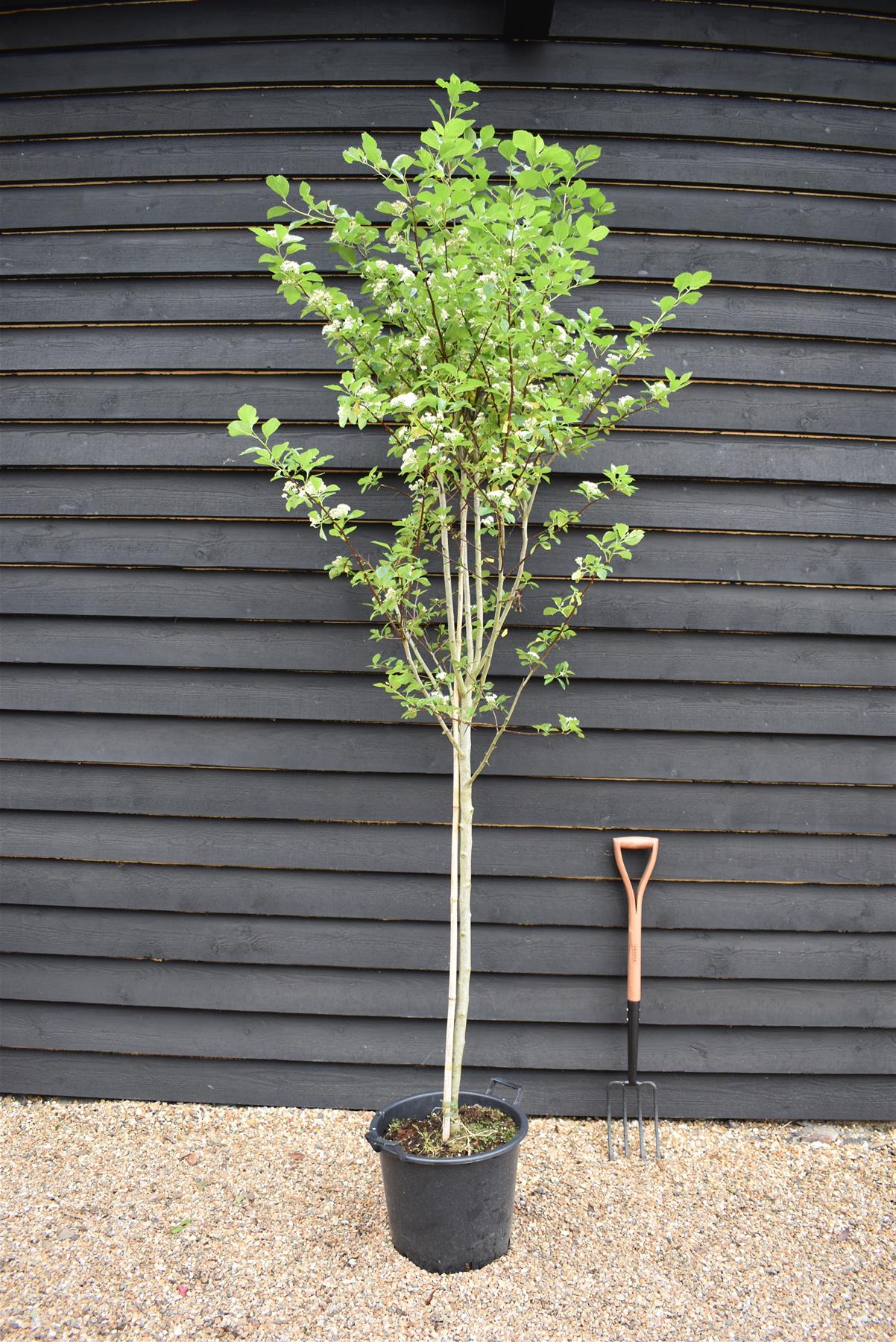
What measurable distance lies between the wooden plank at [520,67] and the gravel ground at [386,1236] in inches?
114

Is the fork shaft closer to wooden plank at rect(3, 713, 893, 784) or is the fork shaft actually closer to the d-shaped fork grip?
the d-shaped fork grip

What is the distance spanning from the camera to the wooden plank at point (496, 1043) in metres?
2.40

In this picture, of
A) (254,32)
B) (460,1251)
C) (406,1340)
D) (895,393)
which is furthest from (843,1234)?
(254,32)

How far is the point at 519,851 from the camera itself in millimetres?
2418

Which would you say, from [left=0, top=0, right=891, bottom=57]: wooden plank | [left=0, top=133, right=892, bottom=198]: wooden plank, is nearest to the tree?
[left=0, top=133, right=892, bottom=198]: wooden plank

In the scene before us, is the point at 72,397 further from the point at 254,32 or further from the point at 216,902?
the point at 216,902

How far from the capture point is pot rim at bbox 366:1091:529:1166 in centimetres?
171

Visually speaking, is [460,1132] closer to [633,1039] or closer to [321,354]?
[633,1039]

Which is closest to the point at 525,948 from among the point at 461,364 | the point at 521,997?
the point at 521,997

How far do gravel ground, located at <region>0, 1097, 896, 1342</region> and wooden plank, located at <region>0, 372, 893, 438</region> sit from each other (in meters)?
2.01

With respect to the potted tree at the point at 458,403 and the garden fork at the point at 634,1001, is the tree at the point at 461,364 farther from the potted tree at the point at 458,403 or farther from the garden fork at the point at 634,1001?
the garden fork at the point at 634,1001

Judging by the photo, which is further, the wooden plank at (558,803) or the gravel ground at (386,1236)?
the wooden plank at (558,803)

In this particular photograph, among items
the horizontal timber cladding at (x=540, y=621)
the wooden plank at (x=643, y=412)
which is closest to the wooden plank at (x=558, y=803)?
the horizontal timber cladding at (x=540, y=621)

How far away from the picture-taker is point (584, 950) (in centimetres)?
241
